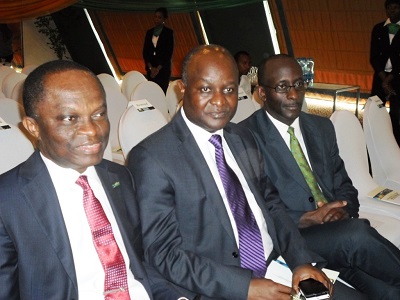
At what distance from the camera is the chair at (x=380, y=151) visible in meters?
3.01

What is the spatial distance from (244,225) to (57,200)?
750mm

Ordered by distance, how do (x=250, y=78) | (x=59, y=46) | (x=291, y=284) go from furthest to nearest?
(x=59, y=46)
(x=250, y=78)
(x=291, y=284)

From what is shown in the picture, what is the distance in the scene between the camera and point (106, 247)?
4.79ft

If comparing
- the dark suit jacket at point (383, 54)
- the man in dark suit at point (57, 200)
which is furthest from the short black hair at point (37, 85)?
the dark suit jacket at point (383, 54)

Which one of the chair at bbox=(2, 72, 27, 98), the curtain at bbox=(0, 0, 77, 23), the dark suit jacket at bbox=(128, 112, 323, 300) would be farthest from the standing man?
the curtain at bbox=(0, 0, 77, 23)

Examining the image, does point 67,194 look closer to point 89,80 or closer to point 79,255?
point 79,255

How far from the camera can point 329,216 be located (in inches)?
83.4

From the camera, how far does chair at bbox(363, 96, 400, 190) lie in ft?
9.89

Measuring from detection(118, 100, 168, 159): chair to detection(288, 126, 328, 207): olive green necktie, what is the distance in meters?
0.92

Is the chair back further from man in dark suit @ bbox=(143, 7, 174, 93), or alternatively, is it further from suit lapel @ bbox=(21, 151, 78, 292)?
man in dark suit @ bbox=(143, 7, 174, 93)

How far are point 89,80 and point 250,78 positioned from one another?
4.78 meters

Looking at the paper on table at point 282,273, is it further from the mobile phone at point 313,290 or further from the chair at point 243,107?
the chair at point 243,107

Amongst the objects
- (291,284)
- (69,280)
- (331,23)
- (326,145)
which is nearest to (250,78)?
(331,23)

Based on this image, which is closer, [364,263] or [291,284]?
[291,284]
